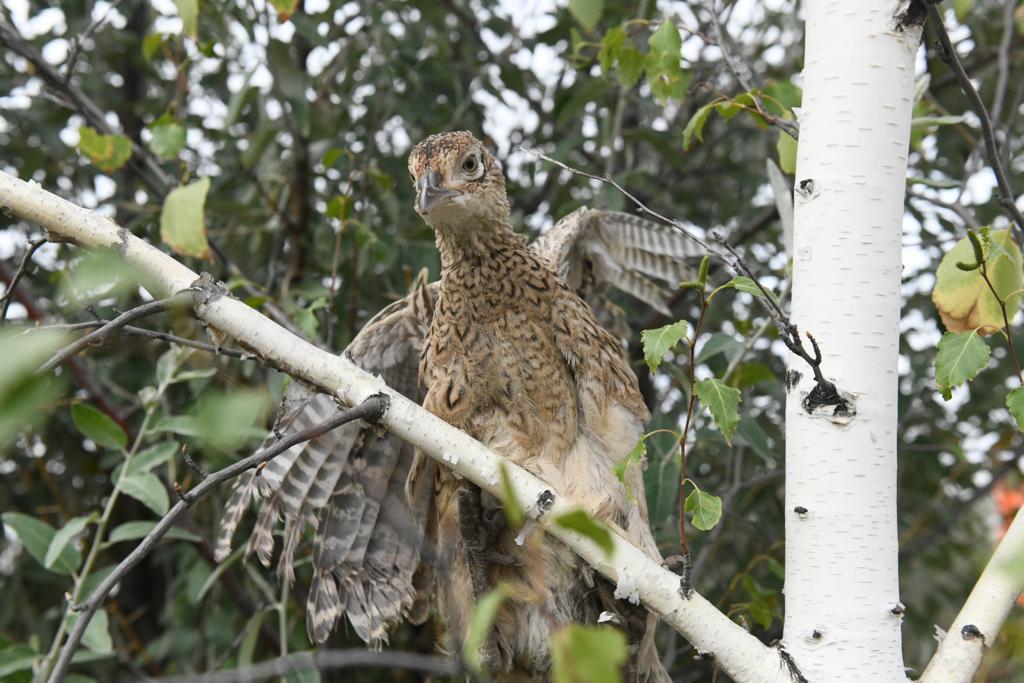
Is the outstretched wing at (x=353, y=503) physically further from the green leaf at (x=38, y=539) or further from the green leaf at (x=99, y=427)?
the green leaf at (x=38, y=539)

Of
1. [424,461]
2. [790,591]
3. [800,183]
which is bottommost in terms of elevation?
[424,461]

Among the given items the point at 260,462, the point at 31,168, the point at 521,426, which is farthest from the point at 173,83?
the point at 260,462

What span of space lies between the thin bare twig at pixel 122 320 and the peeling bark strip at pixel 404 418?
0.02 m

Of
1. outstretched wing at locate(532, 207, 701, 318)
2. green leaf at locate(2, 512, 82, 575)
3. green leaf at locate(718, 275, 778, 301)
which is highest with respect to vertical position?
green leaf at locate(718, 275, 778, 301)

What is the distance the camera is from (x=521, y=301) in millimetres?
2232

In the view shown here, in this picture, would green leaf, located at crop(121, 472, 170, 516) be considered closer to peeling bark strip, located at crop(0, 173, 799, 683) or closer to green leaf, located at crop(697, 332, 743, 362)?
peeling bark strip, located at crop(0, 173, 799, 683)

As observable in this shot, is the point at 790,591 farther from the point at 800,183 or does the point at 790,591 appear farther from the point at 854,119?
the point at 854,119

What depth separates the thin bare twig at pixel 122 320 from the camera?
4.28 ft

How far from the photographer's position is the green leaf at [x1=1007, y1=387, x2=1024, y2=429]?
143 cm

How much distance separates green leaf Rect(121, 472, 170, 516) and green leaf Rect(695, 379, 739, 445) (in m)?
1.36

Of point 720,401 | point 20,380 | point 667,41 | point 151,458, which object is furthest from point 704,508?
point 151,458

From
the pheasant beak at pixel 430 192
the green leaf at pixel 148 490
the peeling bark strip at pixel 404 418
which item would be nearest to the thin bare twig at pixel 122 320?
the peeling bark strip at pixel 404 418

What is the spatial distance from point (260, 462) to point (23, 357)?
78 cm

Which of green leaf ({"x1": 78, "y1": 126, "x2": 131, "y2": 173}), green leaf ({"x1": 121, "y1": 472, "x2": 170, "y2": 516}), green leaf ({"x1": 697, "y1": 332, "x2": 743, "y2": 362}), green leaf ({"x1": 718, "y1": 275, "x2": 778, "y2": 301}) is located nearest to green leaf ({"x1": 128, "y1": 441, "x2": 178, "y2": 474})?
green leaf ({"x1": 121, "y1": 472, "x2": 170, "y2": 516})
